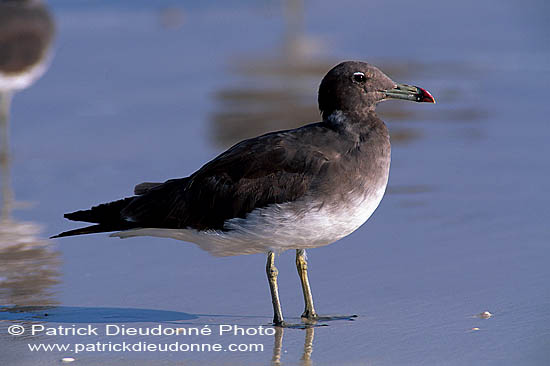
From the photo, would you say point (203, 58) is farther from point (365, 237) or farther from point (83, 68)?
point (365, 237)

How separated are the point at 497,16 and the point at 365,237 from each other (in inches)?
417

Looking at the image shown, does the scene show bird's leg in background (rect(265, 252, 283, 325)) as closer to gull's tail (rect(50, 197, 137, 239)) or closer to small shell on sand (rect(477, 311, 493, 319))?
gull's tail (rect(50, 197, 137, 239))

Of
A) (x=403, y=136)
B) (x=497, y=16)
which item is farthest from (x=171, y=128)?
(x=497, y=16)

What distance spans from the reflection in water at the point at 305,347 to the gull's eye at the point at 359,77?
135cm

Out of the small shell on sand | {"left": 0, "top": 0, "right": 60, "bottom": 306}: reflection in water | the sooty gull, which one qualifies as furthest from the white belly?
{"left": 0, "top": 0, "right": 60, "bottom": 306}: reflection in water

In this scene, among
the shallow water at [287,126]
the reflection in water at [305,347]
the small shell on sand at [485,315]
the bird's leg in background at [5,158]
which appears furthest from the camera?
the bird's leg in background at [5,158]

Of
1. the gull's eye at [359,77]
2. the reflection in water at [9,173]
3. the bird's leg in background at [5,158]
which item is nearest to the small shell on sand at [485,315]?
the gull's eye at [359,77]

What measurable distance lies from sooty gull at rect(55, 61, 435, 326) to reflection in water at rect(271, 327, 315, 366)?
0.46 ft

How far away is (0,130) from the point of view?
32.7 feet

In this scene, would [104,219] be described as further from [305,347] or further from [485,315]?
[485,315]

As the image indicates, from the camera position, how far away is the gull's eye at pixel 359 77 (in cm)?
550

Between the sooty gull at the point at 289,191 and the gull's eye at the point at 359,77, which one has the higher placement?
the gull's eye at the point at 359,77

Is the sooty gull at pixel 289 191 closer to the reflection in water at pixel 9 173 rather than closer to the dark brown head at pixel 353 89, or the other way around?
the dark brown head at pixel 353 89

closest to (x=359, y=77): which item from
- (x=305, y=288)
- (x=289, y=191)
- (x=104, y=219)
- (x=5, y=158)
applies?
(x=289, y=191)
